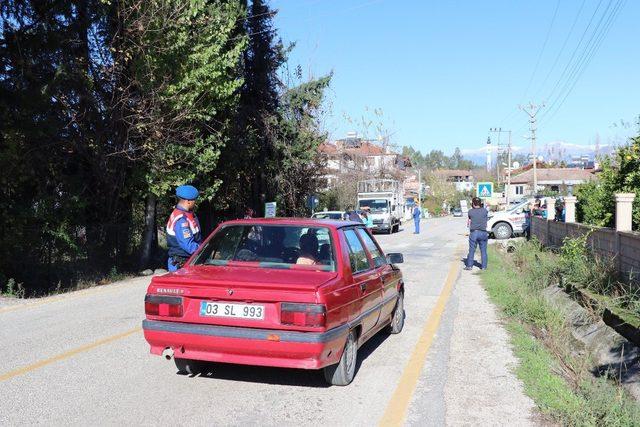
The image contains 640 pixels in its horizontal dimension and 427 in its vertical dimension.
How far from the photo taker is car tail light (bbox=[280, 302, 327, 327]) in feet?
15.8

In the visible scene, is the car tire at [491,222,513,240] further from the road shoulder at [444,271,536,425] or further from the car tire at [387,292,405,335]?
the car tire at [387,292,405,335]

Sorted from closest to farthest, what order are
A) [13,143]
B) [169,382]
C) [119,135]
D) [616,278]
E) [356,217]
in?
[169,382] < [616,278] < [13,143] < [119,135] < [356,217]

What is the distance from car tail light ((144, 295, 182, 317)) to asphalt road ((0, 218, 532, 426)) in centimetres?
70

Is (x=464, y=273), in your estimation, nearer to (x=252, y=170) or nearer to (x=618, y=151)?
(x=618, y=151)

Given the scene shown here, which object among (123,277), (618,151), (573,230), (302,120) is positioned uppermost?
(302,120)

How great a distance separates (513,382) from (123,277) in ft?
39.0

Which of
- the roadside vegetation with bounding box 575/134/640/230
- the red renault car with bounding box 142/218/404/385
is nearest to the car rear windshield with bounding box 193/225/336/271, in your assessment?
the red renault car with bounding box 142/218/404/385

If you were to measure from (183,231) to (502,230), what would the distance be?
76.3 feet

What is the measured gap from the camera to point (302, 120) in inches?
1250

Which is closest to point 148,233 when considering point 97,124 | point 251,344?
point 97,124

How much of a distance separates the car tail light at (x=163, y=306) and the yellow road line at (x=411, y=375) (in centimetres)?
195

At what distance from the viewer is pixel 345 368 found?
5.45m

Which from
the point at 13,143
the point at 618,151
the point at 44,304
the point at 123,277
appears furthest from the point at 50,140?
the point at 618,151

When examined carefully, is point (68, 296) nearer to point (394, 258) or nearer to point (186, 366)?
point (186, 366)
